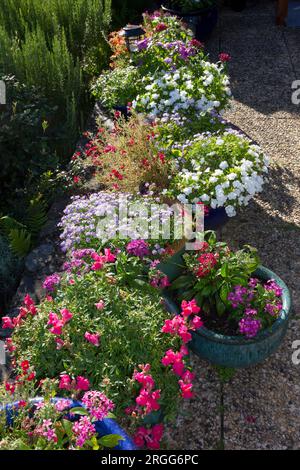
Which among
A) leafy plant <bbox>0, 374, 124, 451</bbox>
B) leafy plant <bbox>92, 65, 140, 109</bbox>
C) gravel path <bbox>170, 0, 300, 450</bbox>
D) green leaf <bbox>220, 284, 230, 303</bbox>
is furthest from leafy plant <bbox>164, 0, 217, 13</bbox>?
leafy plant <bbox>0, 374, 124, 451</bbox>

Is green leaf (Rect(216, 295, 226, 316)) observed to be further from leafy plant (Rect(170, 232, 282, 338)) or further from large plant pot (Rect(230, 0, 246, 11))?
large plant pot (Rect(230, 0, 246, 11))

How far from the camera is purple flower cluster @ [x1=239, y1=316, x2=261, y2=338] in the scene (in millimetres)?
3244

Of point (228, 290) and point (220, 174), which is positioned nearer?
point (228, 290)

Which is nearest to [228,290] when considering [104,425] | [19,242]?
[104,425]

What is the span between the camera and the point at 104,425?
2.49 m

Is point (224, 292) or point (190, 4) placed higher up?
point (190, 4)

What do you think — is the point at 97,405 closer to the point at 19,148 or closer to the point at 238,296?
the point at 238,296

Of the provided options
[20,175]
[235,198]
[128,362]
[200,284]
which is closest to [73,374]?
[128,362]

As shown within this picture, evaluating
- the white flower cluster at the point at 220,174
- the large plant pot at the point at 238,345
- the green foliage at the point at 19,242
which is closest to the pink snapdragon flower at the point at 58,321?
the large plant pot at the point at 238,345

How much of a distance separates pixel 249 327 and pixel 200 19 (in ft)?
18.4

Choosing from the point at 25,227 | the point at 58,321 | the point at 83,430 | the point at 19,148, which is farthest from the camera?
the point at 19,148

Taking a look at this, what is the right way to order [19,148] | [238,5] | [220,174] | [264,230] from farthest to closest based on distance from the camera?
[238,5], [19,148], [264,230], [220,174]

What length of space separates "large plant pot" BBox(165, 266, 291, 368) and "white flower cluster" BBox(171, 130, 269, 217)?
913mm

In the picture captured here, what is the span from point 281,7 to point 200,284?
625 centimetres
